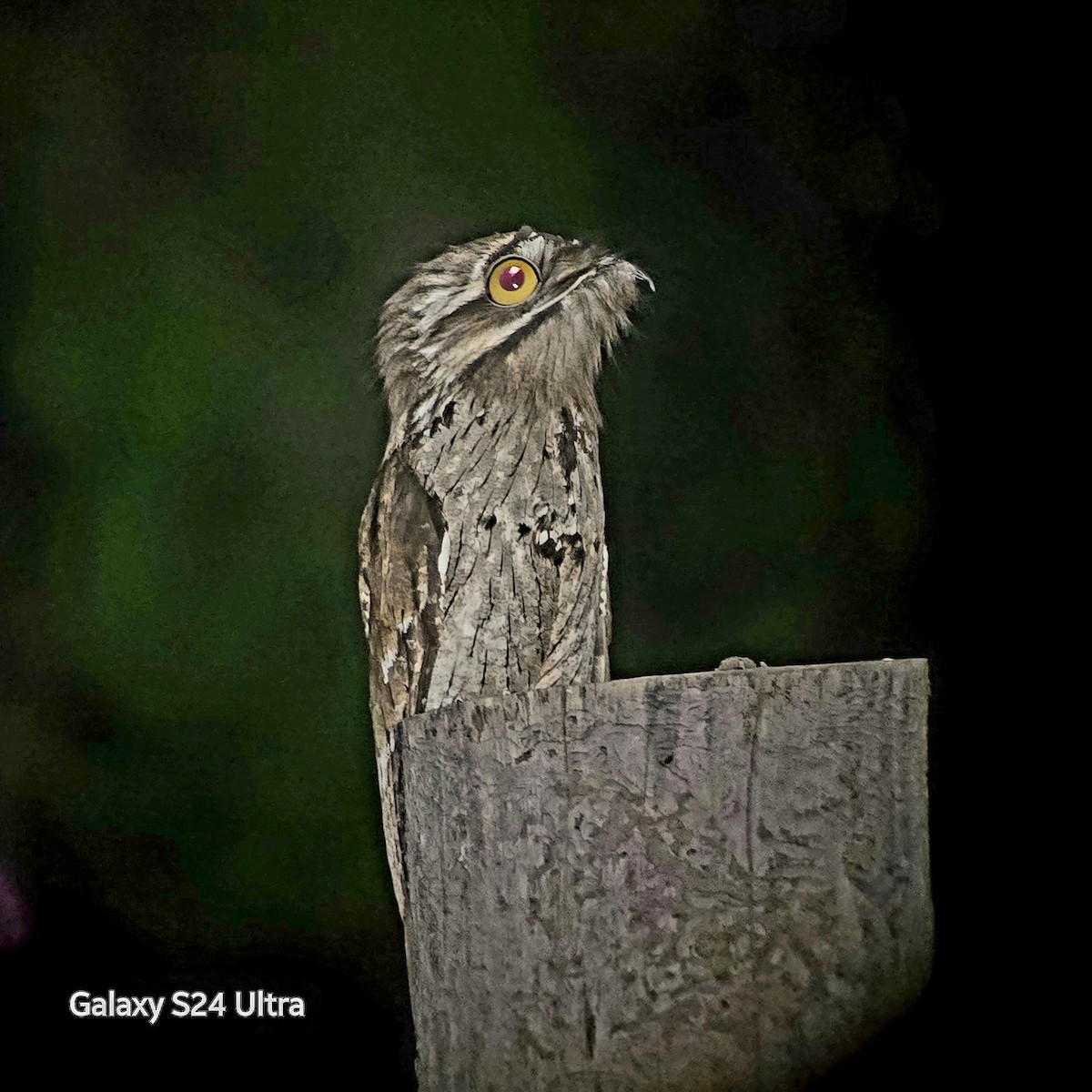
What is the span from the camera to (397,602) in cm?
170

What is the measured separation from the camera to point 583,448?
174 centimetres

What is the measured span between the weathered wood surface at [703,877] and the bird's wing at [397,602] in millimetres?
767

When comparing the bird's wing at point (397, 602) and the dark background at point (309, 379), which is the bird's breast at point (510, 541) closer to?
the bird's wing at point (397, 602)

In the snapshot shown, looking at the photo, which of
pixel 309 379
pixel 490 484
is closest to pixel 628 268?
Result: pixel 490 484

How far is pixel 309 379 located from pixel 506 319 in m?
0.39

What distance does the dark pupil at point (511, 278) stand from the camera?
163cm

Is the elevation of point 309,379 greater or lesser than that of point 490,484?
greater

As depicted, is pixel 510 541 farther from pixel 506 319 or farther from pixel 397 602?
pixel 506 319

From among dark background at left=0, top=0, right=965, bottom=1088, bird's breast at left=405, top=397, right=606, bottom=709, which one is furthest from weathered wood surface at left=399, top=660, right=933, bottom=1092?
dark background at left=0, top=0, right=965, bottom=1088

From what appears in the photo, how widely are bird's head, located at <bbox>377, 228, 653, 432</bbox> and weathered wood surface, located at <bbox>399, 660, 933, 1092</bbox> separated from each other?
932mm

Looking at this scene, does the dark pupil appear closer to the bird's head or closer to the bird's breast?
the bird's head

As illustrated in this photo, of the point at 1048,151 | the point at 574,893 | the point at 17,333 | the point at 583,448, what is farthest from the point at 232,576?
the point at 1048,151

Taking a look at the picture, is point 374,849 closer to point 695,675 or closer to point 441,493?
point 441,493

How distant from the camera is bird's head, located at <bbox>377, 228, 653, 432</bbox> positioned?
1.62 metres
